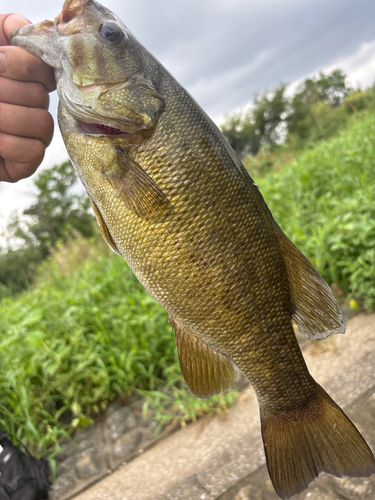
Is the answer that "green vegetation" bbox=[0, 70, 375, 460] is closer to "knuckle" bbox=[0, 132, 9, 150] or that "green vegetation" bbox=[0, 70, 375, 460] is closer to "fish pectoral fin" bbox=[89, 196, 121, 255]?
"fish pectoral fin" bbox=[89, 196, 121, 255]

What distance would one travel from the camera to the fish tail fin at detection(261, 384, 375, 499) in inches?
48.9

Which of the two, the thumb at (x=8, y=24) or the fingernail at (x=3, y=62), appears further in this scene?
the thumb at (x=8, y=24)

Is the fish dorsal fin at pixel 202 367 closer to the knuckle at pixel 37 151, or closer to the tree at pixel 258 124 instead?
the knuckle at pixel 37 151

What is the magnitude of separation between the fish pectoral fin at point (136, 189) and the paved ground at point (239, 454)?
1584mm

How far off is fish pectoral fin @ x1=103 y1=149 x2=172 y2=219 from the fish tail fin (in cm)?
93

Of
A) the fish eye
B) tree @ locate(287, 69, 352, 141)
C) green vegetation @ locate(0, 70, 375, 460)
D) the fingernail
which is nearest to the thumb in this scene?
the fingernail

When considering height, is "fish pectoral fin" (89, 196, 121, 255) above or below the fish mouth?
below

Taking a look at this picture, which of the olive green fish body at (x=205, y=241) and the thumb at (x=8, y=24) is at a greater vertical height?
the thumb at (x=8, y=24)

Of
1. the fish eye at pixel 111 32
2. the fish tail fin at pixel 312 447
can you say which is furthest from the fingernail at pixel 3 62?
the fish tail fin at pixel 312 447

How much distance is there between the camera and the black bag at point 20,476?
7.31 ft

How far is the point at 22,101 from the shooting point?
4.43 ft

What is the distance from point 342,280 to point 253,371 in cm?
228

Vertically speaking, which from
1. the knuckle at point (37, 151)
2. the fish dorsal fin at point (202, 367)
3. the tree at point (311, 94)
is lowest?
the fish dorsal fin at point (202, 367)

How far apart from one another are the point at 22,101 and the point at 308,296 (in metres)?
1.34
